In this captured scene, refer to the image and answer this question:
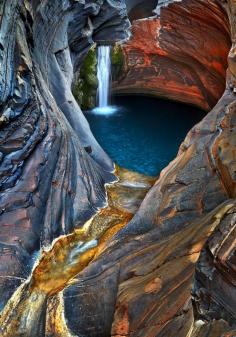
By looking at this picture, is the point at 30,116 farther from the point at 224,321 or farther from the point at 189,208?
the point at 224,321

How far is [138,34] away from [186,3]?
296 cm

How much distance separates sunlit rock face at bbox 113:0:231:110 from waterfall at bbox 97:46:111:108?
2.95ft

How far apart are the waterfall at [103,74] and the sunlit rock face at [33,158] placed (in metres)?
6.29

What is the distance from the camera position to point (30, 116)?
28.8 feet

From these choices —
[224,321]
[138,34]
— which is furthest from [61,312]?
[138,34]

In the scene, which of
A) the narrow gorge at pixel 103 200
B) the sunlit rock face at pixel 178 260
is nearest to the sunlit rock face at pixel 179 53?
the narrow gorge at pixel 103 200

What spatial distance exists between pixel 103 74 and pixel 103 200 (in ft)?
32.3

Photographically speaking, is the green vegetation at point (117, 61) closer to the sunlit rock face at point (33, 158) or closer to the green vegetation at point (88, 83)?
the green vegetation at point (88, 83)

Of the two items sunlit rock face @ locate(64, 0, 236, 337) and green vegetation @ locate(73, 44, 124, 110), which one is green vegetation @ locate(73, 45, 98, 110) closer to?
green vegetation @ locate(73, 44, 124, 110)

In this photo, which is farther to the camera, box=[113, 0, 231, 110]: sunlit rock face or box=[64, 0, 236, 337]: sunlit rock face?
box=[113, 0, 231, 110]: sunlit rock face

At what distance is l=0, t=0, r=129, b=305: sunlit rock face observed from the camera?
25.2ft

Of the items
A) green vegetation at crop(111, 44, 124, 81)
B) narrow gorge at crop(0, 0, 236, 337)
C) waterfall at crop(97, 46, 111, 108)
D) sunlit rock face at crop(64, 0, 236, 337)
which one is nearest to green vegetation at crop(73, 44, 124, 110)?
waterfall at crop(97, 46, 111, 108)

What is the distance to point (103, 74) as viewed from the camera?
59.0 feet

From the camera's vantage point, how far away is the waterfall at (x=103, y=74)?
17.5 metres
